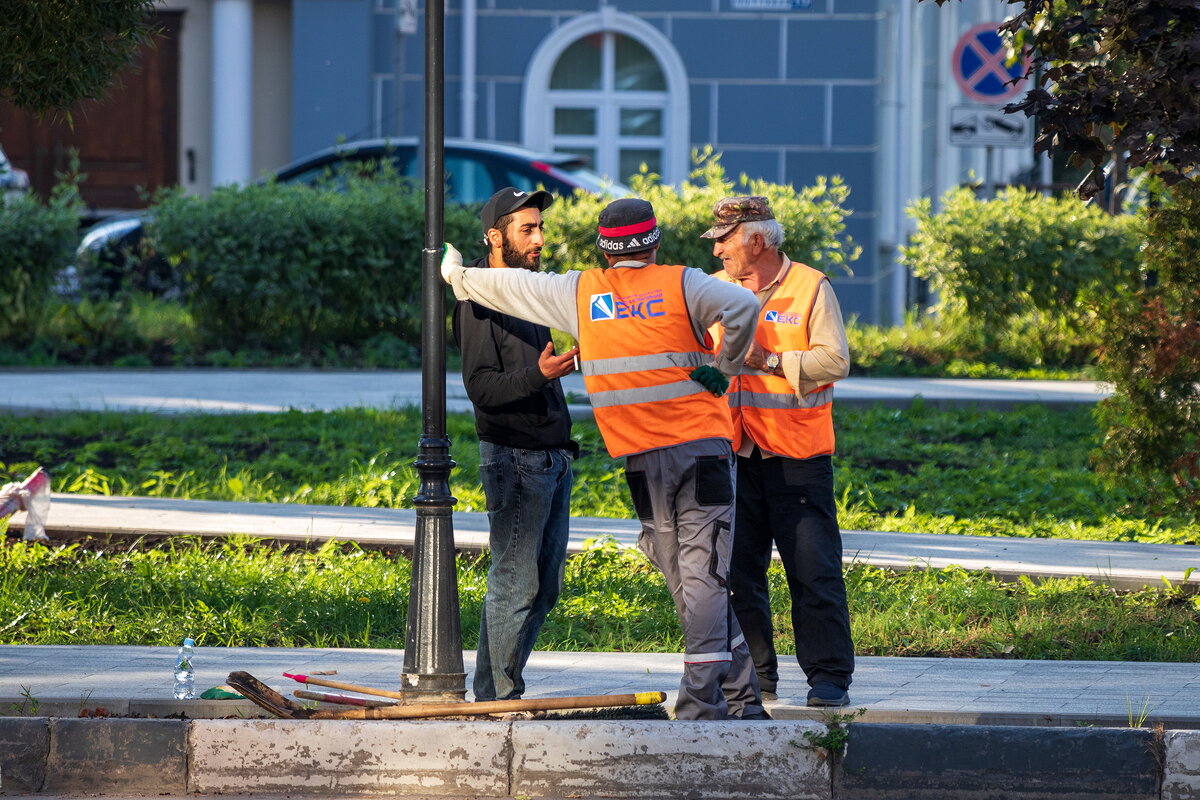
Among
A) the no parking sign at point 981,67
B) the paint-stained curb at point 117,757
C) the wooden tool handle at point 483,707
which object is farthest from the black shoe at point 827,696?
the no parking sign at point 981,67

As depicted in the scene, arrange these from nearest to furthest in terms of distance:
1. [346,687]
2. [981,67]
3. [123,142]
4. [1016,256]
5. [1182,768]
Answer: [1182,768] < [346,687] < [1016,256] < [981,67] < [123,142]

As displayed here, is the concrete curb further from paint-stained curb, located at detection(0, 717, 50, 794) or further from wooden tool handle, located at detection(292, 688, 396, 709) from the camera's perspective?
wooden tool handle, located at detection(292, 688, 396, 709)

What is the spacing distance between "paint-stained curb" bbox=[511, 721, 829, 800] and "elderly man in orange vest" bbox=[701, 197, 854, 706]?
460 millimetres

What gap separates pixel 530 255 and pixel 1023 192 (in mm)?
11489

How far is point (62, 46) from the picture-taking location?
8.43 metres

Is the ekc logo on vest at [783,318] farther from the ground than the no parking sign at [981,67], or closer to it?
closer to it

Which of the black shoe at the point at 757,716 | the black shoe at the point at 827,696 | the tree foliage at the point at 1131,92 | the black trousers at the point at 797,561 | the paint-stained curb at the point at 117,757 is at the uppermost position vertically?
the tree foliage at the point at 1131,92

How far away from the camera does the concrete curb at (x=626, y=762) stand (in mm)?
5363

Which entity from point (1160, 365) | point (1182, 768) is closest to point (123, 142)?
point (1160, 365)

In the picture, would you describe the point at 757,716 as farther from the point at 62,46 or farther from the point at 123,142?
the point at 123,142

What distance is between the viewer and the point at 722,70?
21.2 metres

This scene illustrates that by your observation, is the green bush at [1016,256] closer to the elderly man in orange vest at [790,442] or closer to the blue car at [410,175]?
the blue car at [410,175]

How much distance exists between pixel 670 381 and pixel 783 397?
617mm

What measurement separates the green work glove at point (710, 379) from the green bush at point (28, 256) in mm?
11338
